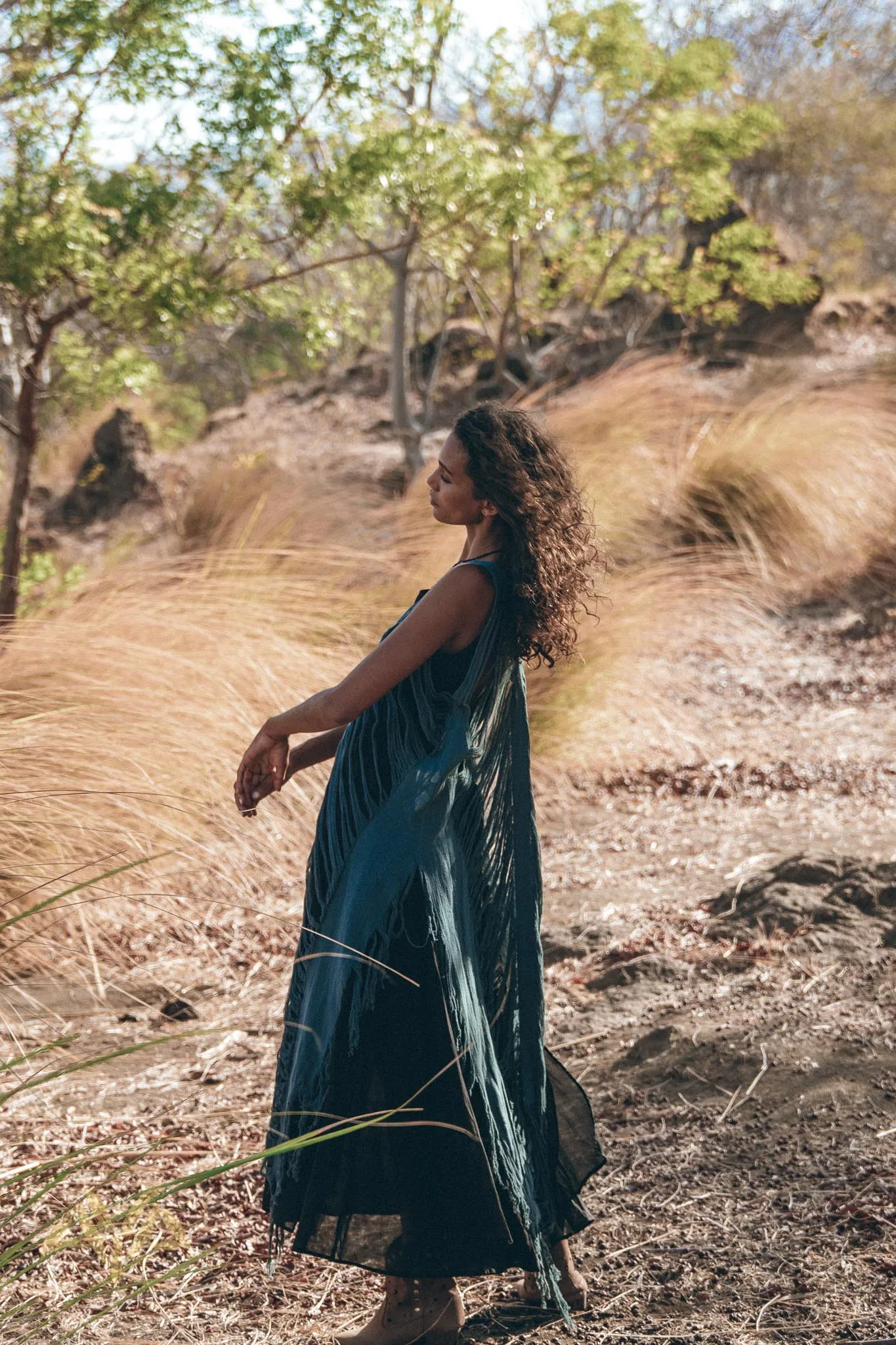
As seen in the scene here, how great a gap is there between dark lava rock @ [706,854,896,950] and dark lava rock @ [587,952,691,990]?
0.80 ft

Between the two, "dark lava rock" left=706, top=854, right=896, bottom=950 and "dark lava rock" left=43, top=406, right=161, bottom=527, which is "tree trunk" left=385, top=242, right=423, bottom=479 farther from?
"dark lava rock" left=706, top=854, right=896, bottom=950

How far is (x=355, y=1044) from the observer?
6.61 ft

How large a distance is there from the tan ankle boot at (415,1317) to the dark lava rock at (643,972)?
167 centimetres

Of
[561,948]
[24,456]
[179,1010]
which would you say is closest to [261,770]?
[179,1010]

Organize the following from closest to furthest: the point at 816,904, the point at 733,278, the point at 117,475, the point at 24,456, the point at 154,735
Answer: the point at 154,735 → the point at 816,904 → the point at 24,456 → the point at 117,475 → the point at 733,278

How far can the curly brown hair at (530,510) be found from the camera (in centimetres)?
204

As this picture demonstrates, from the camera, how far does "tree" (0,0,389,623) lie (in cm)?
465

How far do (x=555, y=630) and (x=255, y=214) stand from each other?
12.6 ft

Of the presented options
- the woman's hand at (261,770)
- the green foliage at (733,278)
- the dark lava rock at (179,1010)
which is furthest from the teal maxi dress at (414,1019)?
the green foliage at (733,278)

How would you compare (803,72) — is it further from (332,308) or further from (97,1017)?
(97,1017)

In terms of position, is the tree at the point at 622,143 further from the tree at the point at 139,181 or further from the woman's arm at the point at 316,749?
the woman's arm at the point at 316,749

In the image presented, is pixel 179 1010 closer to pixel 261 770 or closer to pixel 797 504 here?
pixel 261 770

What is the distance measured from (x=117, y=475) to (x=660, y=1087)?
9251mm

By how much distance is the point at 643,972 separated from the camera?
3.67 m
